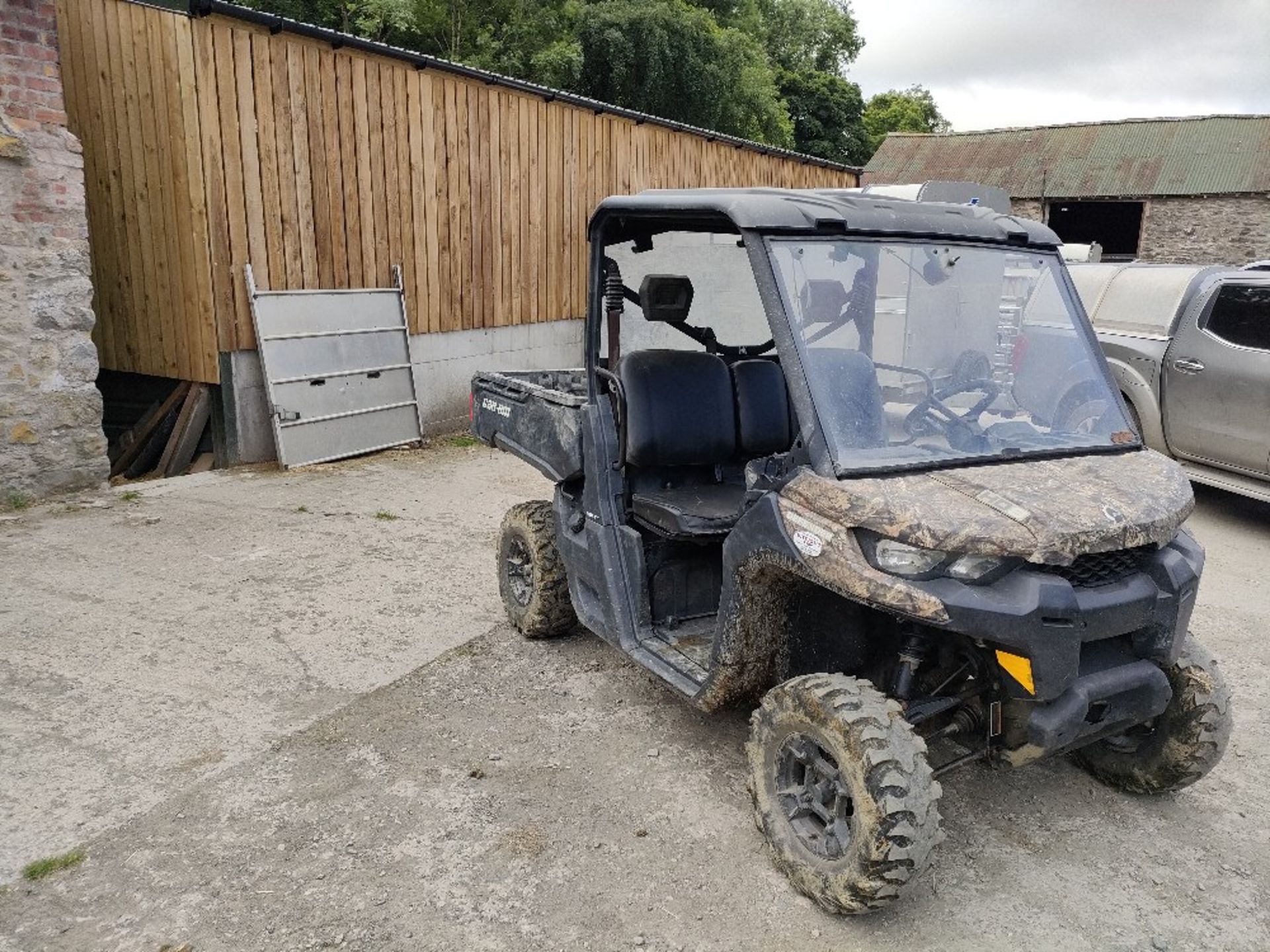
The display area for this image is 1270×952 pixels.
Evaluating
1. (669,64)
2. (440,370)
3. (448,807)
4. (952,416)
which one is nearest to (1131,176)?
(669,64)

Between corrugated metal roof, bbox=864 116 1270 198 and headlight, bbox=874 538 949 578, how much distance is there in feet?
84.4

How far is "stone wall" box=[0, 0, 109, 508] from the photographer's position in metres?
6.65

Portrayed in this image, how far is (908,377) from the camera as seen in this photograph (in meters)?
3.31

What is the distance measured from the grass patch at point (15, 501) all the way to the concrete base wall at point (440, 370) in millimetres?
1598

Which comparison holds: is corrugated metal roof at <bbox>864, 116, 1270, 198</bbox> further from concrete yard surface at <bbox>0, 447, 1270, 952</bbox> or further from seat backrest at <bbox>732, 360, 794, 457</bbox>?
seat backrest at <bbox>732, 360, 794, 457</bbox>

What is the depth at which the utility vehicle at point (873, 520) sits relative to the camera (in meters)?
2.79

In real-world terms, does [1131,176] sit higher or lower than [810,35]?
lower

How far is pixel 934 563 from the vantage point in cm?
280

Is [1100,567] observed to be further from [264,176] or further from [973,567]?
[264,176]

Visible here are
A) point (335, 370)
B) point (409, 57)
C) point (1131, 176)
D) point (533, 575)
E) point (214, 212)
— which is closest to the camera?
point (533, 575)

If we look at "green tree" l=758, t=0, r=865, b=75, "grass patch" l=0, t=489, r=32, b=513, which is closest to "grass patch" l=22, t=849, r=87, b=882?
"grass patch" l=0, t=489, r=32, b=513

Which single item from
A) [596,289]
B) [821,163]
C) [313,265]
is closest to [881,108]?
[821,163]

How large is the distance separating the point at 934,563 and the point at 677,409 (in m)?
1.56

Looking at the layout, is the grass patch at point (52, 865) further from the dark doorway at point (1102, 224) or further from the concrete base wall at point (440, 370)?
the dark doorway at point (1102, 224)
